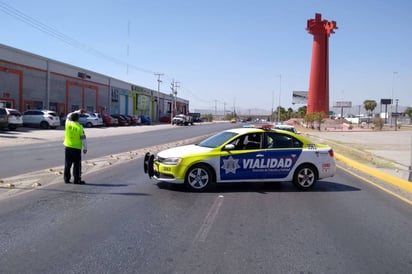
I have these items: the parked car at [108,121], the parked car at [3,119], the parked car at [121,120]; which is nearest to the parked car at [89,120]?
the parked car at [108,121]

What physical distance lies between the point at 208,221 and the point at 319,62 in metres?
70.7

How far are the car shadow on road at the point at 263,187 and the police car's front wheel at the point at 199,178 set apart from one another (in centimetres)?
19

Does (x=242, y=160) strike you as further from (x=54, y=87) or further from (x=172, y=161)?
(x=54, y=87)

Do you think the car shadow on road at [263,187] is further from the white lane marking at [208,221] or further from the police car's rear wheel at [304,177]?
the white lane marking at [208,221]

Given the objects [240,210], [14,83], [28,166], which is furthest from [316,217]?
[14,83]

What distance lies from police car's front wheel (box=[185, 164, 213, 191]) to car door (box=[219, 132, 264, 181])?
326 mm

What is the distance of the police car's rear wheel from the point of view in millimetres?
10727

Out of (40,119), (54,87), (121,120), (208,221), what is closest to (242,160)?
(208,221)

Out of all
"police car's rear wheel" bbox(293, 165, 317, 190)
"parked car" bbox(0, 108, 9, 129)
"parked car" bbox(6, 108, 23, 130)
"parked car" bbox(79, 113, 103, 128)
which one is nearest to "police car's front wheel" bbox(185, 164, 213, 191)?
"police car's rear wheel" bbox(293, 165, 317, 190)

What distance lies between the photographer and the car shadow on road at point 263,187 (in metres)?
10.4

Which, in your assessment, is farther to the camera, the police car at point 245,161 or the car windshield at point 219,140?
the car windshield at point 219,140

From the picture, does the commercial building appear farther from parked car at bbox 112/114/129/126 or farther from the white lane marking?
the white lane marking

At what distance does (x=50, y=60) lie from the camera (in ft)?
167

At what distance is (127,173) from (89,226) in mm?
6137
